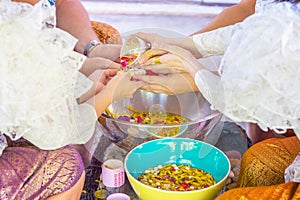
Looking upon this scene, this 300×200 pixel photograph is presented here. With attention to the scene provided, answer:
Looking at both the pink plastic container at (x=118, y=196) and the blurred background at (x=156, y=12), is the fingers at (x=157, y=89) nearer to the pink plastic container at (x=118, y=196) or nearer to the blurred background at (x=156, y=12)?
the pink plastic container at (x=118, y=196)

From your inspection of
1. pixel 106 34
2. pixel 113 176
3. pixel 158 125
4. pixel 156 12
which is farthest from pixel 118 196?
pixel 156 12

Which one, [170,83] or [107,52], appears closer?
[170,83]

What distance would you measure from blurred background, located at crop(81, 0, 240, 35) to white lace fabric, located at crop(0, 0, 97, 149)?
2436 millimetres

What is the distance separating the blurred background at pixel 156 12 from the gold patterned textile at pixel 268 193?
A: 244cm

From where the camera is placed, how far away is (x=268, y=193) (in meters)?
0.92

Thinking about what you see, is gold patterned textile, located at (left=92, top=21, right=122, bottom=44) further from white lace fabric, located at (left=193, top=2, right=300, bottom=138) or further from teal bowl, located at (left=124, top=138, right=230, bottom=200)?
white lace fabric, located at (left=193, top=2, right=300, bottom=138)

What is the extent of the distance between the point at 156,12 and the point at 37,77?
2840 mm

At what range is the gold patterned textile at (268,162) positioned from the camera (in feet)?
3.42

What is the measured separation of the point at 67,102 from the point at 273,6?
451mm

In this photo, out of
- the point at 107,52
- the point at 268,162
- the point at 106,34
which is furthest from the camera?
the point at 106,34

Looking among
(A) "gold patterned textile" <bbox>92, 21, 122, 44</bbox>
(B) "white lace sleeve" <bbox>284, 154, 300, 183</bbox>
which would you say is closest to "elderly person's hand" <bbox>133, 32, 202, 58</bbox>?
(B) "white lace sleeve" <bbox>284, 154, 300, 183</bbox>

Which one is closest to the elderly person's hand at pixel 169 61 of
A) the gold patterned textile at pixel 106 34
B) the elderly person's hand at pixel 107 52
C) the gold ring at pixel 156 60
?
the gold ring at pixel 156 60

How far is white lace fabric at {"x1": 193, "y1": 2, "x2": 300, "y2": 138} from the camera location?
790mm

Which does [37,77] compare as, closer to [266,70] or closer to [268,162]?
[266,70]
